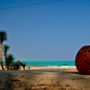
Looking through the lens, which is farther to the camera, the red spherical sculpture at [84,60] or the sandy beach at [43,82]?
the red spherical sculpture at [84,60]

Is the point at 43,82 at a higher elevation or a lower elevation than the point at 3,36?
lower

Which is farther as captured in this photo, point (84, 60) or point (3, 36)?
point (3, 36)

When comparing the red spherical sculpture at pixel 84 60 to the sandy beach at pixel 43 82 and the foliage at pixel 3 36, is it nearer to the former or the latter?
the sandy beach at pixel 43 82

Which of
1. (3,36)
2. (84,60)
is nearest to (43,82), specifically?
(84,60)

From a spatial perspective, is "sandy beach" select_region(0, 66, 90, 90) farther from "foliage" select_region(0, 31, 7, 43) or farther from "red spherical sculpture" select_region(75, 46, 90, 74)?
"foliage" select_region(0, 31, 7, 43)

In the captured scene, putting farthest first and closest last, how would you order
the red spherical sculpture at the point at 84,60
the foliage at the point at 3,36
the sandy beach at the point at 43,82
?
1. the foliage at the point at 3,36
2. the red spherical sculpture at the point at 84,60
3. the sandy beach at the point at 43,82

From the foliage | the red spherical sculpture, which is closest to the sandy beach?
the red spherical sculpture

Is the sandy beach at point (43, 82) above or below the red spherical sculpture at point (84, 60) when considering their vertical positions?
below

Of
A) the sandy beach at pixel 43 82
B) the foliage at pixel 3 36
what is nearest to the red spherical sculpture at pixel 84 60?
the sandy beach at pixel 43 82

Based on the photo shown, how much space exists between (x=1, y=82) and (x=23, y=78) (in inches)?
17.1

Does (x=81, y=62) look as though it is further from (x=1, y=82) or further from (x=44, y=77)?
(x=1, y=82)

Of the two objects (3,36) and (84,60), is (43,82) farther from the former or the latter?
(3,36)

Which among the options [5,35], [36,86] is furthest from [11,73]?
[5,35]

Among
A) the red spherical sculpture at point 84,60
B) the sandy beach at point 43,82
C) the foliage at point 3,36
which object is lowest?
the sandy beach at point 43,82
